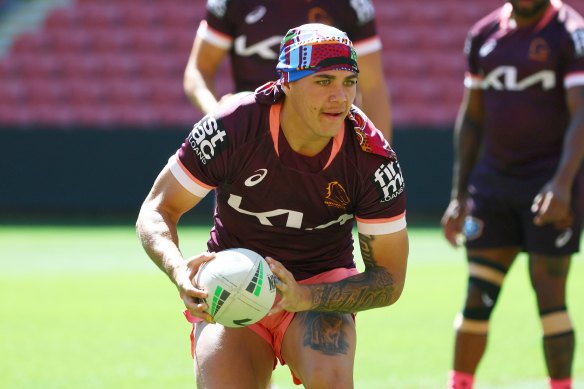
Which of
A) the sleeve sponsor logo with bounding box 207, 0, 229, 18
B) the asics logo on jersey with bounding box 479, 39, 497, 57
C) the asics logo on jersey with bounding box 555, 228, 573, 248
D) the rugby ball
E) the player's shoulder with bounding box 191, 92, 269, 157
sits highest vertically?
the sleeve sponsor logo with bounding box 207, 0, 229, 18

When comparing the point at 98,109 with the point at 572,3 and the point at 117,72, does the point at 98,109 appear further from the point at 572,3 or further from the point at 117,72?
the point at 572,3

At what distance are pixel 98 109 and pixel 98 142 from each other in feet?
4.04

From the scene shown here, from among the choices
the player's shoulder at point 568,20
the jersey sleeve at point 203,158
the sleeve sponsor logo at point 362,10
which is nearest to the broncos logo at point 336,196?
the jersey sleeve at point 203,158

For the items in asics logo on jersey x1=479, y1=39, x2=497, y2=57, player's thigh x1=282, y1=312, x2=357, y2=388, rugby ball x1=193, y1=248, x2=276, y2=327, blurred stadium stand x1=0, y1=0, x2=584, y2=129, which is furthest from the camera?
blurred stadium stand x1=0, y1=0, x2=584, y2=129

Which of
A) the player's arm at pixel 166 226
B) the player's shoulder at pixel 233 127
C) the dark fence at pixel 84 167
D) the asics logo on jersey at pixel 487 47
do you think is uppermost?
the player's shoulder at pixel 233 127

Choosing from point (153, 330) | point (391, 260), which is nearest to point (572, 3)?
point (153, 330)

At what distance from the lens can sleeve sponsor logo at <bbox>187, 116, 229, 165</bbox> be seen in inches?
194

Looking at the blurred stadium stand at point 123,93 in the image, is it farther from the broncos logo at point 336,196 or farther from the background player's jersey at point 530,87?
the broncos logo at point 336,196

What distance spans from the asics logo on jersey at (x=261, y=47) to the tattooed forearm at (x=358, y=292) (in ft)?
6.39

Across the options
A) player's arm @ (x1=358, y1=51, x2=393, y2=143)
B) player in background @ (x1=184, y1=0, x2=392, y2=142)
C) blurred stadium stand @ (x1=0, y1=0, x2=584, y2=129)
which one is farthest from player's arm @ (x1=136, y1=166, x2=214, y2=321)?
blurred stadium stand @ (x1=0, y1=0, x2=584, y2=129)

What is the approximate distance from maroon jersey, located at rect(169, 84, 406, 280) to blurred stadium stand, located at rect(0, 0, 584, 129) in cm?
1508

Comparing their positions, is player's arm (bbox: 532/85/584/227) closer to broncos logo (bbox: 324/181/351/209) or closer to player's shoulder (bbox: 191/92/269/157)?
broncos logo (bbox: 324/181/351/209)

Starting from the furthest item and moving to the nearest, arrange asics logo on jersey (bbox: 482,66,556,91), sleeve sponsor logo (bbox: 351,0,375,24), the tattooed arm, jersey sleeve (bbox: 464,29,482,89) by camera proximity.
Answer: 1. jersey sleeve (bbox: 464,29,482,89)
2. asics logo on jersey (bbox: 482,66,556,91)
3. sleeve sponsor logo (bbox: 351,0,375,24)
4. the tattooed arm

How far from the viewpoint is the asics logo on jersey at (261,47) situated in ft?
21.7
